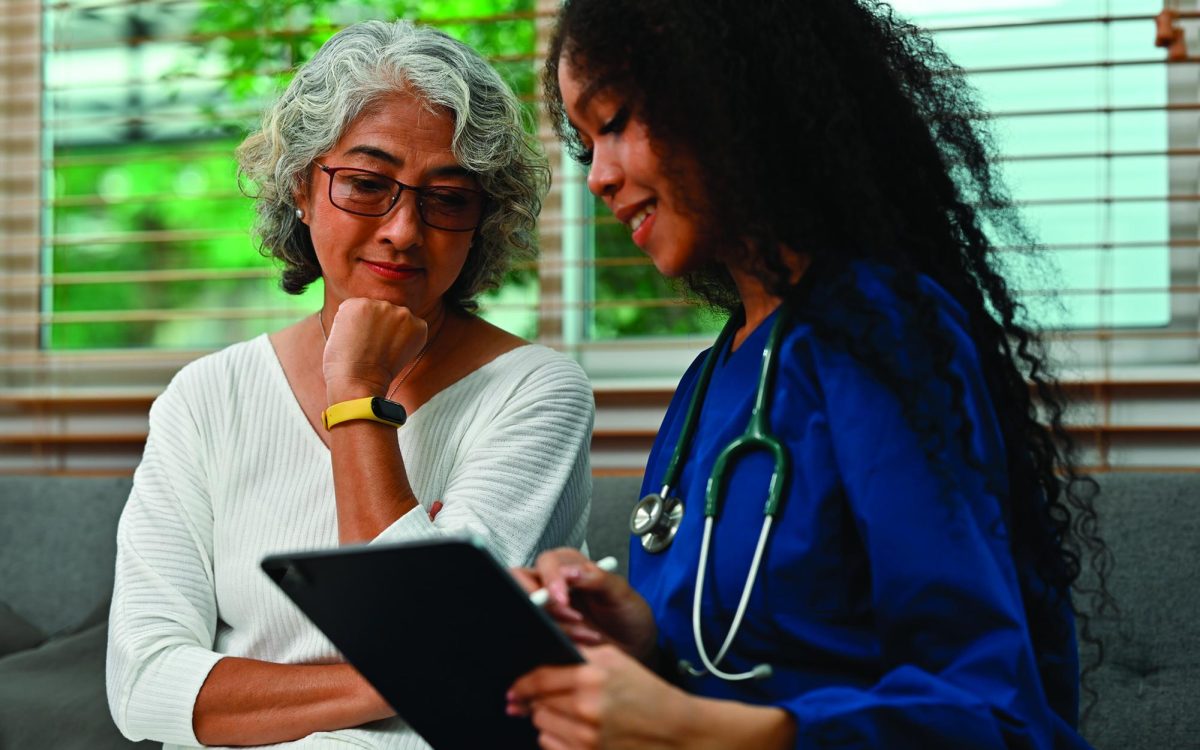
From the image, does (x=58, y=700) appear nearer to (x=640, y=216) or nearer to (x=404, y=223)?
(x=404, y=223)

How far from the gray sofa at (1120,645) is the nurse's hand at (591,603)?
1.05 m

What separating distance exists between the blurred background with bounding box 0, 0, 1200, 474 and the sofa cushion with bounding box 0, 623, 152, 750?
2.37ft

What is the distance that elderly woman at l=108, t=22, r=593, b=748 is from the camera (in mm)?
1594

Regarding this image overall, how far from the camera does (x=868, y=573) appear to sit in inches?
41.1

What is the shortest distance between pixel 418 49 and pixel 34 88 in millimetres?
1559

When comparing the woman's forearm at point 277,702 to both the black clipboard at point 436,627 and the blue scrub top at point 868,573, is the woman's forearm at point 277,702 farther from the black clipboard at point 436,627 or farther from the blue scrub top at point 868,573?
the blue scrub top at point 868,573

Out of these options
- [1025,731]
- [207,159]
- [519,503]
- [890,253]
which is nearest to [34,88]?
[207,159]

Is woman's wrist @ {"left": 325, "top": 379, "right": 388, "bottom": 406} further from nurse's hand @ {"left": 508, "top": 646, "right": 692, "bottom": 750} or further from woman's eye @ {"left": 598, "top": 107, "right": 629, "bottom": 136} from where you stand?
nurse's hand @ {"left": 508, "top": 646, "right": 692, "bottom": 750}

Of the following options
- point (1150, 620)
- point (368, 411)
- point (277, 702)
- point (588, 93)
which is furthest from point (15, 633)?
point (1150, 620)

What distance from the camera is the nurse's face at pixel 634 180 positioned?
1.13m

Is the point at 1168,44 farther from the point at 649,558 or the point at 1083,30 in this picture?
the point at 649,558

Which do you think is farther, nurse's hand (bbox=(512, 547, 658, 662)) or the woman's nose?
the woman's nose

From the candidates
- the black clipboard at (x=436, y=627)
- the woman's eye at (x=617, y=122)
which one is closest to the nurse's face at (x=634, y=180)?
the woman's eye at (x=617, y=122)

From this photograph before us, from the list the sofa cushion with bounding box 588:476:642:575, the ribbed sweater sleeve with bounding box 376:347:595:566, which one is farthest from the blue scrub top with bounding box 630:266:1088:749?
the sofa cushion with bounding box 588:476:642:575
